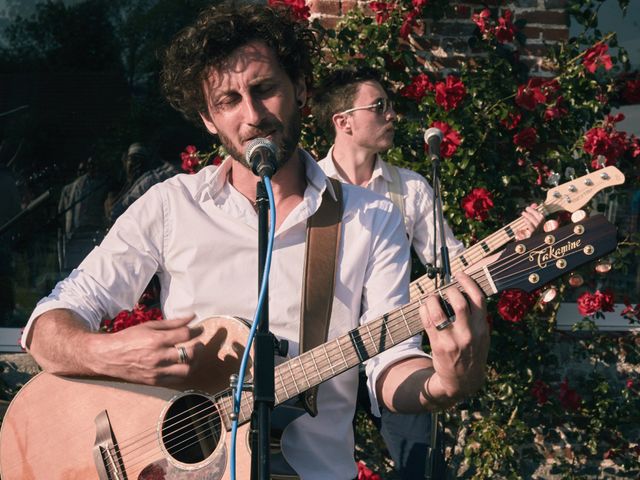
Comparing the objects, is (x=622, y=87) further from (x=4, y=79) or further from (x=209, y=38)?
(x=4, y=79)

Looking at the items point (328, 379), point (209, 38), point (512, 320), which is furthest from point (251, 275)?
point (512, 320)

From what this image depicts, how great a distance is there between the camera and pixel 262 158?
206 centimetres

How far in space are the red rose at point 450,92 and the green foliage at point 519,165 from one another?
42 millimetres

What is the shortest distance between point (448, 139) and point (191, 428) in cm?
262

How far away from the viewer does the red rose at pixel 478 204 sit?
4.70 meters

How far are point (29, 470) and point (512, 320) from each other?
280 centimetres

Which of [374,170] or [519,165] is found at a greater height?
[374,170]

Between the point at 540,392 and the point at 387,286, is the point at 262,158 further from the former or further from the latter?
the point at 540,392

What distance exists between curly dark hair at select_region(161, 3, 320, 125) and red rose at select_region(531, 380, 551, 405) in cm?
257

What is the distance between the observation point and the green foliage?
4828 mm

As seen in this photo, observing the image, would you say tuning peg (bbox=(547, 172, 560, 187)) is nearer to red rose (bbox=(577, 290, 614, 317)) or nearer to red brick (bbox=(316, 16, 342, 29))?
red rose (bbox=(577, 290, 614, 317))

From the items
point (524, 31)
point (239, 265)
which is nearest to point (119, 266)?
point (239, 265)

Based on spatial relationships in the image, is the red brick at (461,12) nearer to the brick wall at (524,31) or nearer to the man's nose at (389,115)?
the brick wall at (524,31)

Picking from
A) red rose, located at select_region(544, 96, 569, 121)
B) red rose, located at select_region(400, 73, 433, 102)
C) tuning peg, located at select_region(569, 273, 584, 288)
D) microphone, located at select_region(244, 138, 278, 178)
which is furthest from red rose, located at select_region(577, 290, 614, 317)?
microphone, located at select_region(244, 138, 278, 178)
